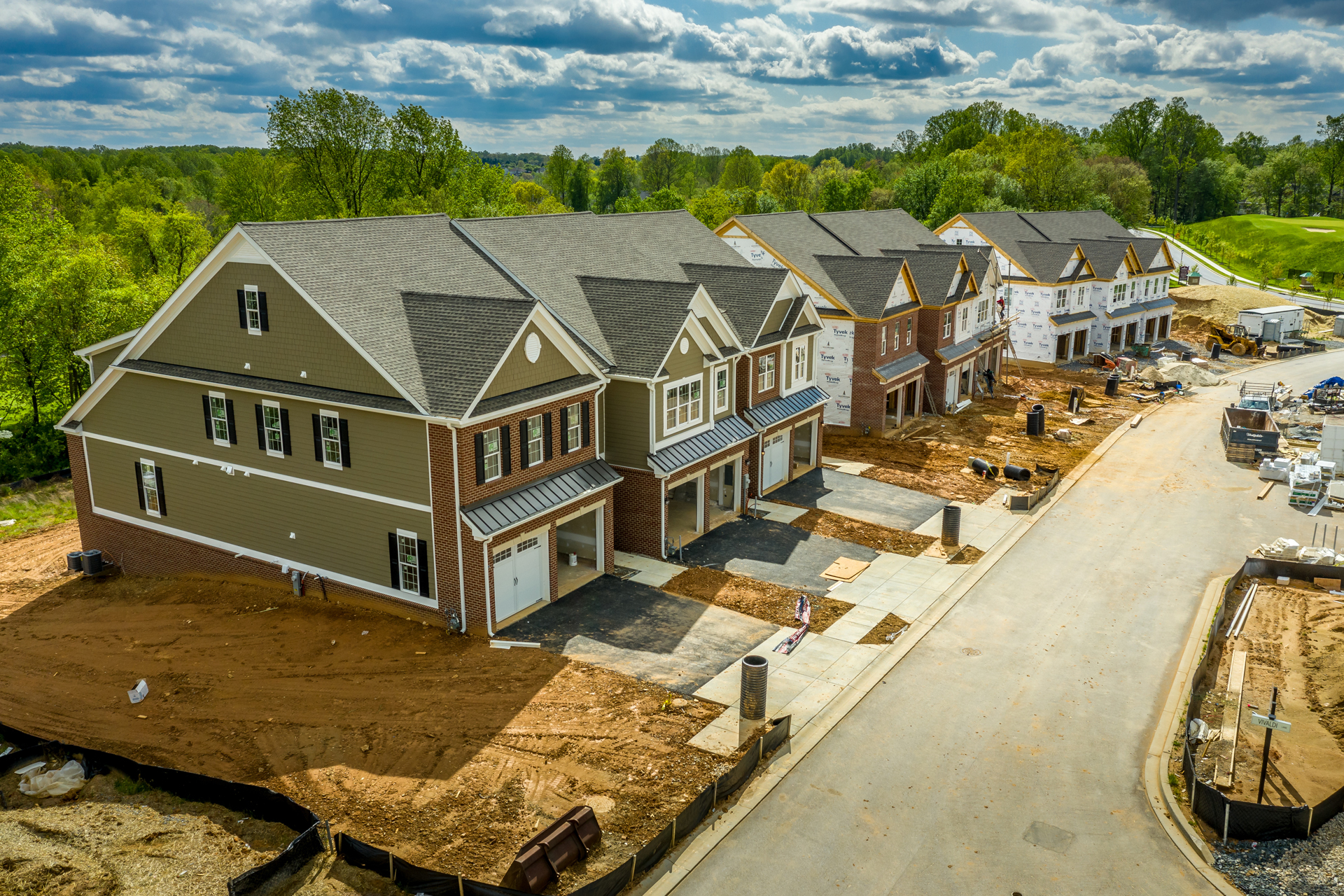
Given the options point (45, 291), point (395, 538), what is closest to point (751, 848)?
point (395, 538)

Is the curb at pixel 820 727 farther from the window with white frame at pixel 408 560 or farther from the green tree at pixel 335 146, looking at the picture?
the green tree at pixel 335 146

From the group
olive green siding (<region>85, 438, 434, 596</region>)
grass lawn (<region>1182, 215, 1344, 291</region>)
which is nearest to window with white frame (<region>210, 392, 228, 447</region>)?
olive green siding (<region>85, 438, 434, 596</region>)

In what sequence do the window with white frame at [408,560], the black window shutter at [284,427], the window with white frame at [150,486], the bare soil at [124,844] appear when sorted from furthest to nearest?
the window with white frame at [150,486] → the black window shutter at [284,427] → the window with white frame at [408,560] → the bare soil at [124,844]

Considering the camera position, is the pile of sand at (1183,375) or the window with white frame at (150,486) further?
the pile of sand at (1183,375)

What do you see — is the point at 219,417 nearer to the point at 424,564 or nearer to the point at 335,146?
the point at 424,564

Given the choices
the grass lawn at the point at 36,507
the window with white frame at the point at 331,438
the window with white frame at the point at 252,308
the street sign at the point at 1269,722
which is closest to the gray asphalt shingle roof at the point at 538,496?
the window with white frame at the point at 331,438

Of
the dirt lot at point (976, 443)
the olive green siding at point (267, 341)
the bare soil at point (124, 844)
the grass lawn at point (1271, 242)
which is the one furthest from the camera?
the grass lawn at point (1271, 242)
